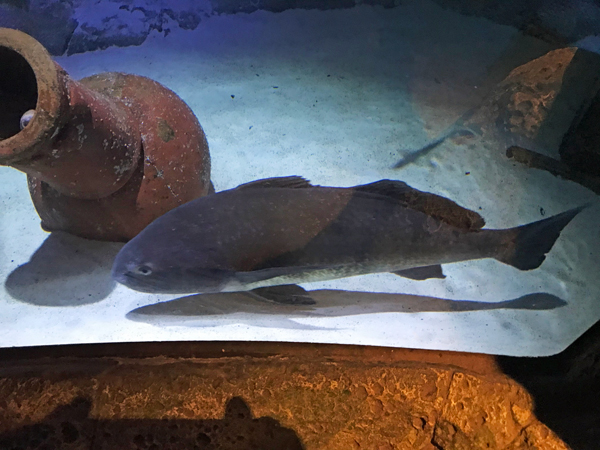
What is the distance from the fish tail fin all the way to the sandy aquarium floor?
75 millimetres

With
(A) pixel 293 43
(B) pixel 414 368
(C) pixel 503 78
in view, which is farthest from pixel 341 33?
(B) pixel 414 368

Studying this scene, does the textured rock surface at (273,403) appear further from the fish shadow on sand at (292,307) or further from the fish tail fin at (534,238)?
the fish tail fin at (534,238)

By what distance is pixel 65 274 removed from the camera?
2.33 m

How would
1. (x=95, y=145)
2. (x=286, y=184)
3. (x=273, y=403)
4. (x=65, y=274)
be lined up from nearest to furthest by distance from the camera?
(x=273, y=403)
(x=95, y=145)
(x=286, y=184)
(x=65, y=274)

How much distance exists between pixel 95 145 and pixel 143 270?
820mm

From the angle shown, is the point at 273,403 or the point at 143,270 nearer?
the point at 273,403

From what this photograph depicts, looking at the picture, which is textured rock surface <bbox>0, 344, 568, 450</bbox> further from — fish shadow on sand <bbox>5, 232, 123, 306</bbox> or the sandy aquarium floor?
fish shadow on sand <bbox>5, 232, 123, 306</bbox>

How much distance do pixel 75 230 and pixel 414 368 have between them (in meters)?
2.49

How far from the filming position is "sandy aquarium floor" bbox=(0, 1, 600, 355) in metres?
1.93

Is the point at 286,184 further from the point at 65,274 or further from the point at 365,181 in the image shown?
the point at 65,274

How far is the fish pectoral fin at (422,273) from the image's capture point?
7.29 feet

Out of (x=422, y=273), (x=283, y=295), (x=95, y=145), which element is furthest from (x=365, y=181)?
(x=95, y=145)

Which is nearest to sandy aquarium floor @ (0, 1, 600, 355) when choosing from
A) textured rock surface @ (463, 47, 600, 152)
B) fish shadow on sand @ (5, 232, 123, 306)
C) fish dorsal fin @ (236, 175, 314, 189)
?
fish shadow on sand @ (5, 232, 123, 306)

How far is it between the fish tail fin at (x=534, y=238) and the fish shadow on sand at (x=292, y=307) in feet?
0.92
